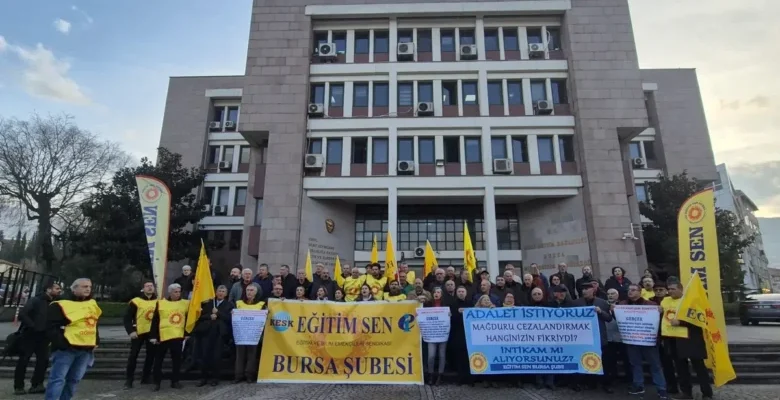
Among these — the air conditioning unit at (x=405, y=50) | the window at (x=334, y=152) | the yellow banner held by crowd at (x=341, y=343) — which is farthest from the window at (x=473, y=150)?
the yellow banner held by crowd at (x=341, y=343)

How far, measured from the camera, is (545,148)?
68.1 feet

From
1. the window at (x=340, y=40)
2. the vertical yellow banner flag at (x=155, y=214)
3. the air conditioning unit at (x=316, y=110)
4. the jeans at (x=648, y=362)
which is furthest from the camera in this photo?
the window at (x=340, y=40)

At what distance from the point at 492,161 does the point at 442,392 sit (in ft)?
49.0

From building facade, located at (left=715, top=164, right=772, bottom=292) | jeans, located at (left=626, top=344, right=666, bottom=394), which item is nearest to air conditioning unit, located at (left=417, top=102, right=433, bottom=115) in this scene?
jeans, located at (left=626, top=344, right=666, bottom=394)

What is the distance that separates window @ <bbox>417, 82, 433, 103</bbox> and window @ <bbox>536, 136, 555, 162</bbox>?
5894 millimetres

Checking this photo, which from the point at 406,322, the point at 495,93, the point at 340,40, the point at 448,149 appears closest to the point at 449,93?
the point at 495,93

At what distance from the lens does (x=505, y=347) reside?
24.1ft

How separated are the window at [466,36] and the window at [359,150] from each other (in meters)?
7.75

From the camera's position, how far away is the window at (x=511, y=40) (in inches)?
871

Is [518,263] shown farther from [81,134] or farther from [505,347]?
[81,134]

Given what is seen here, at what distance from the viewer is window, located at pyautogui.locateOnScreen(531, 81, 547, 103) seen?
69.8 ft

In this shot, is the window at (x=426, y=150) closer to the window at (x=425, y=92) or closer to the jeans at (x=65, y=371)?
the window at (x=425, y=92)

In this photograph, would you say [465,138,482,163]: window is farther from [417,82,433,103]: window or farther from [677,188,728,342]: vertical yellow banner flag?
[677,188,728,342]: vertical yellow banner flag

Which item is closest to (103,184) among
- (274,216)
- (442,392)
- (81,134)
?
(81,134)
